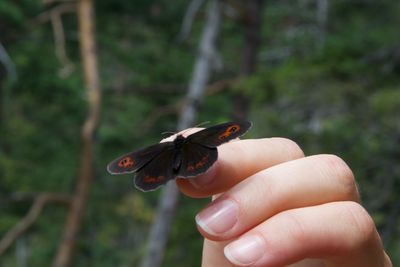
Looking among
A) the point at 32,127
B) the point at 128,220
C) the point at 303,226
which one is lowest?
the point at 128,220

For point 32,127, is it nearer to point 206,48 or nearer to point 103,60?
point 103,60

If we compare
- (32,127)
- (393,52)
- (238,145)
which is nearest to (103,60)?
(32,127)

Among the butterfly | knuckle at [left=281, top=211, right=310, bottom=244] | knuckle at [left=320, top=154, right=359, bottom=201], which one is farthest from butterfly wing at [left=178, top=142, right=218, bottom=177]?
knuckle at [left=320, top=154, right=359, bottom=201]

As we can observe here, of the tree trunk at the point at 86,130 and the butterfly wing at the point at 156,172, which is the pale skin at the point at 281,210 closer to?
the butterfly wing at the point at 156,172

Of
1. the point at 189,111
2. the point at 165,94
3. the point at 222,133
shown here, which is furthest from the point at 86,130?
the point at 222,133

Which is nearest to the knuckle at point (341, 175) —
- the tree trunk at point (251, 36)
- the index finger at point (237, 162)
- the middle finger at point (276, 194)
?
the middle finger at point (276, 194)

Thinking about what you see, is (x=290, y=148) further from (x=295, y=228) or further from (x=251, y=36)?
(x=251, y=36)
